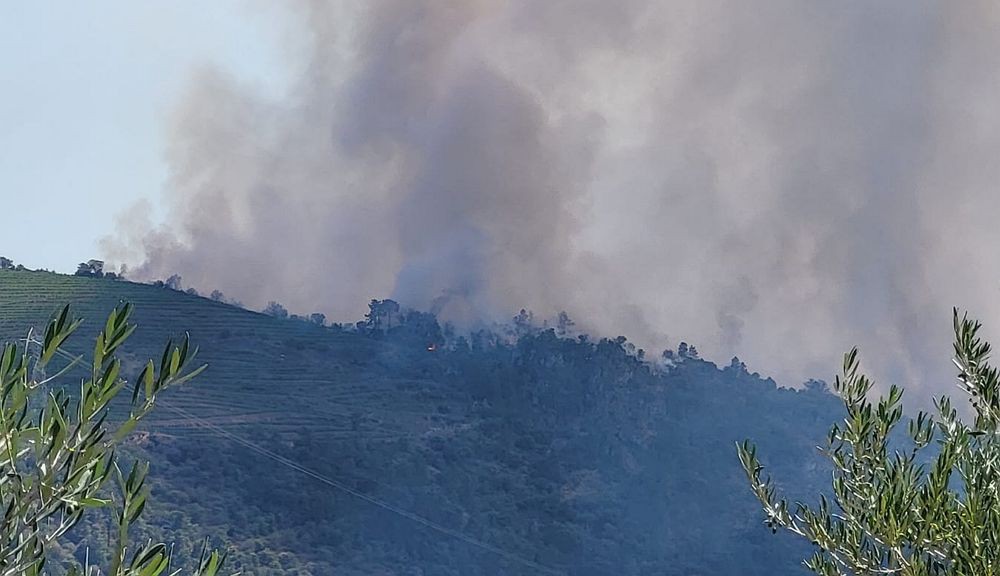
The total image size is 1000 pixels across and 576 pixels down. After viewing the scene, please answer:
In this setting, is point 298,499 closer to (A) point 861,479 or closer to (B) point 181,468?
(B) point 181,468

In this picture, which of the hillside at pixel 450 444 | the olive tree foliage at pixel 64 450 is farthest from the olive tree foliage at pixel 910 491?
the hillside at pixel 450 444

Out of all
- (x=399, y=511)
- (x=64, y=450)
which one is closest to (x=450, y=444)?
(x=399, y=511)

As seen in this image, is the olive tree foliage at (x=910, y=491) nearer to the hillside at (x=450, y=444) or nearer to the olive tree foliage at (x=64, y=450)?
the olive tree foliage at (x=64, y=450)

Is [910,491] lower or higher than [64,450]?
higher

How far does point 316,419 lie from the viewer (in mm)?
47531

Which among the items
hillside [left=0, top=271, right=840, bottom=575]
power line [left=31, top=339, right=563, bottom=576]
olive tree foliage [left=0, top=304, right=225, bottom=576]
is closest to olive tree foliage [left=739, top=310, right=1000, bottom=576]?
olive tree foliage [left=0, top=304, right=225, bottom=576]

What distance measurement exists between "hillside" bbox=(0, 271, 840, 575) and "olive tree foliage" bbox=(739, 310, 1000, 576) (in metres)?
32.7

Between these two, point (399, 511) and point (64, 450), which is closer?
point (64, 450)

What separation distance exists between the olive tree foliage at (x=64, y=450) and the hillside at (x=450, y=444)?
34945 mm

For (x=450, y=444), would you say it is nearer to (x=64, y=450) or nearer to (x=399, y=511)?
(x=399, y=511)

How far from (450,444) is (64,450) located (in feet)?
156

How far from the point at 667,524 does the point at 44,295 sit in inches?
1042

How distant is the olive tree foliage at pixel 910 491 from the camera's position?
468 centimetres

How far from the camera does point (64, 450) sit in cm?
238
